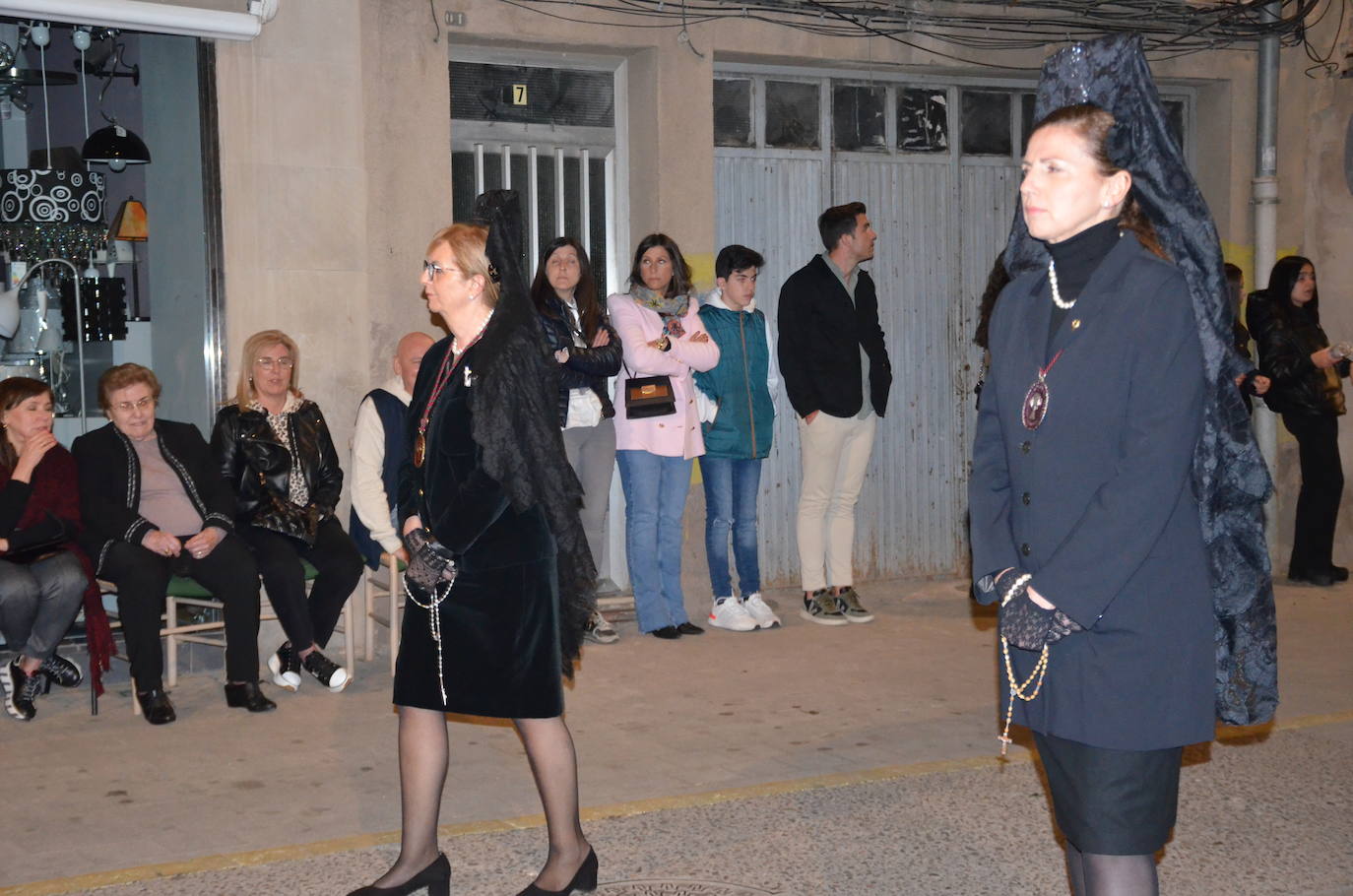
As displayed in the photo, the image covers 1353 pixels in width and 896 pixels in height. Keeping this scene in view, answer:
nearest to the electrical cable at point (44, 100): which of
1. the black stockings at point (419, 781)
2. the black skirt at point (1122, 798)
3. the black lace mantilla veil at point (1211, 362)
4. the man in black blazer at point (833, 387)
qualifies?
the man in black blazer at point (833, 387)

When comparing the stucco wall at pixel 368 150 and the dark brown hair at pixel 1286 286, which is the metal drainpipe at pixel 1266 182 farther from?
the stucco wall at pixel 368 150

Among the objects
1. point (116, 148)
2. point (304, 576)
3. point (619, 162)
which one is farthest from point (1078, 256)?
point (116, 148)

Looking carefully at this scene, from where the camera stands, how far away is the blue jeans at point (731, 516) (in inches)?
338

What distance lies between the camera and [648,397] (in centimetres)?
823

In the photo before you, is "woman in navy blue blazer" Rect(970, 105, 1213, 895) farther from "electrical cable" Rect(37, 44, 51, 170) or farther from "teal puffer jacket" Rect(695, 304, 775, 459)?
"electrical cable" Rect(37, 44, 51, 170)

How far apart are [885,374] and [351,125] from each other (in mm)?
3363

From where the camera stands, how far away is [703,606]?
9094mm

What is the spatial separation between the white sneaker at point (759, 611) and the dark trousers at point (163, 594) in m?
2.94

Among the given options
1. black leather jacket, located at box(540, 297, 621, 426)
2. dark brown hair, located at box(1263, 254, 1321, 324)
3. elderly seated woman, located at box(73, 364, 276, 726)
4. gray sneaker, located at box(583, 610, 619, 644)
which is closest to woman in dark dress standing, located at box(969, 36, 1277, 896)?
elderly seated woman, located at box(73, 364, 276, 726)

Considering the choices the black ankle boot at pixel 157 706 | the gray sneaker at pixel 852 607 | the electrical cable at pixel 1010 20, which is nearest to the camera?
the black ankle boot at pixel 157 706

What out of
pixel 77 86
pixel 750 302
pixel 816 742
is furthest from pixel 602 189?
pixel 816 742

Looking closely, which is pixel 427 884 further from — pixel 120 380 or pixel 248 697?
pixel 120 380

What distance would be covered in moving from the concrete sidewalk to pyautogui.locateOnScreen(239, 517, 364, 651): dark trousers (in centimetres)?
38

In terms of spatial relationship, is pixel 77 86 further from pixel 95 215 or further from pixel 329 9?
pixel 329 9
